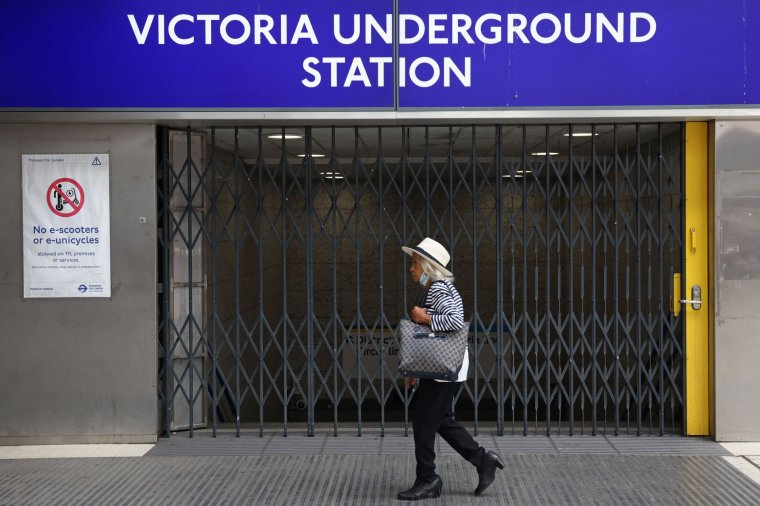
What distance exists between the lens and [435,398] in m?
5.79

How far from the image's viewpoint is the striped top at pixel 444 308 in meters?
5.69

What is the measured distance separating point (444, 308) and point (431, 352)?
1.03 feet

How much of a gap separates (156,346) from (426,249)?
2932 mm

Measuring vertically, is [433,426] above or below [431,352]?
below

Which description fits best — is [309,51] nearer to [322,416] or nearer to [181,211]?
[181,211]

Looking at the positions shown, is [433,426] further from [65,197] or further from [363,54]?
[65,197]

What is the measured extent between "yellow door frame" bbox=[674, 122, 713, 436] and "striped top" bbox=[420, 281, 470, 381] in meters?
2.82

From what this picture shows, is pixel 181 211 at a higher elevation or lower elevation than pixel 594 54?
lower

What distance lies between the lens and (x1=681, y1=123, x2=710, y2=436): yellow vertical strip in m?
7.49

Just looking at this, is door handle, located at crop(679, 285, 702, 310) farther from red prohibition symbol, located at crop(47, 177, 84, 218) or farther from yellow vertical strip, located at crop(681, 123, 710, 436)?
red prohibition symbol, located at crop(47, 177, 84, 218)

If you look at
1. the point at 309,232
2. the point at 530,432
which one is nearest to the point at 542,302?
the point at 530,432

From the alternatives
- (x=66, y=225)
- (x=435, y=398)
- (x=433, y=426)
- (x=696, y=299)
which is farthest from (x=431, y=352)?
(x=66, y=225)

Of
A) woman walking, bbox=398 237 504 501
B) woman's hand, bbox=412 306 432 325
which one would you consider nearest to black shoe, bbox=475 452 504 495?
woman walking, bbox=398 237 504 501

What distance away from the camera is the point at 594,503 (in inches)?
232
